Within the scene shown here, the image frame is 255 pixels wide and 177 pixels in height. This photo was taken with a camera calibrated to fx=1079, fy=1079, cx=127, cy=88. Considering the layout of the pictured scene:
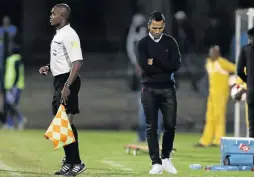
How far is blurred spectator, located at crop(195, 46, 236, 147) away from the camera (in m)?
20.0

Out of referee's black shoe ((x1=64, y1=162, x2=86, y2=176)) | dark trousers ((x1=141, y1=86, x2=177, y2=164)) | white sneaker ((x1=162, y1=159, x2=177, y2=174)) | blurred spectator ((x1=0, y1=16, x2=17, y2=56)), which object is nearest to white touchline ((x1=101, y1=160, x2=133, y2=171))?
white sneaker ((x1=162, y1=159, x2=177, y2=174))

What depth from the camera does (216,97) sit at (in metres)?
20.3

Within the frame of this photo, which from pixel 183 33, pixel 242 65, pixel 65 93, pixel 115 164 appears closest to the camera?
pixel 65 93

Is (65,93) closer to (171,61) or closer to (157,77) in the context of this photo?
(157,77)

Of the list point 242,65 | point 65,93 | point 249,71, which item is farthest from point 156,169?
point 242,65

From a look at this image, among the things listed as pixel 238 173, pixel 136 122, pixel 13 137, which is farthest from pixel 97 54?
pixel 238 173

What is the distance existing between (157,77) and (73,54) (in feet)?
4.29

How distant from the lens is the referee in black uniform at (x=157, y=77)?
45.2ft

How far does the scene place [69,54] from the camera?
1308cm

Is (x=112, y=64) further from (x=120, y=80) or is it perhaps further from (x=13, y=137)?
(x=13, y=137)

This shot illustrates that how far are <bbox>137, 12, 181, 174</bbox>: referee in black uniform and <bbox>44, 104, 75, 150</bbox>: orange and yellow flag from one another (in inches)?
50.8

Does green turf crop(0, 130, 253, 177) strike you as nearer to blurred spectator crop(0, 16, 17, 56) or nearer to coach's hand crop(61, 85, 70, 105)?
coach's hand crop(61, 85, 70, 105)

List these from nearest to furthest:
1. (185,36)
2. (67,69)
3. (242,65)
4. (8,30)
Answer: (67,69) → (242,65) → (8,30) → (185,36)

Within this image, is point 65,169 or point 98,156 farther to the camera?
point 98,156
